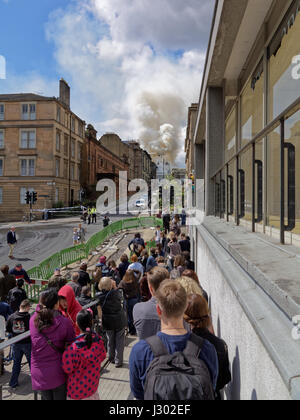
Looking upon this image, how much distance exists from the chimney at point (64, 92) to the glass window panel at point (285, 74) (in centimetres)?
5227

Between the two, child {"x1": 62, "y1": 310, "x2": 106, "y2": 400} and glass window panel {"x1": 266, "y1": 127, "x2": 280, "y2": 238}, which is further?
child {"x1": 62, "y1": 310, "x2": 106, "y2": 400}

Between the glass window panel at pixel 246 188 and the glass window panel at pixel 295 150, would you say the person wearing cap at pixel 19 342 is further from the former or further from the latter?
the glass window panel at pixel 295 150

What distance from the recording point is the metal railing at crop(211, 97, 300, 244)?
258 cm

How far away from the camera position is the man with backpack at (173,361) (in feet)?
5.93

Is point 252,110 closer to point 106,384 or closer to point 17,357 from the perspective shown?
point 106,384

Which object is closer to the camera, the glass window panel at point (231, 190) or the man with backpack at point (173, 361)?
the man with backpack at point (173, 361)

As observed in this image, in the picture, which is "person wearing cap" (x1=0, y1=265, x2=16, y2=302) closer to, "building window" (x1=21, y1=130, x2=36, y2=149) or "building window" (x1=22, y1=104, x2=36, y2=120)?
"building window" (x1=21, y1=130, x2=36, y2=149)

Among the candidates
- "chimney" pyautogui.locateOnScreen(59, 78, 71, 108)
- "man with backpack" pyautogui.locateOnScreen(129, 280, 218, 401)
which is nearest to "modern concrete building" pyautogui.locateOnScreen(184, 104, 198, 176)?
"man with backpack" pyautogui.locateOnScreen(129, 280, 218, 401)

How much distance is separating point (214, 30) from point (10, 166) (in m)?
45.1

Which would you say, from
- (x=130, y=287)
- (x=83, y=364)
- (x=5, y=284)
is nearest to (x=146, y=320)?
(x=83, y=364)

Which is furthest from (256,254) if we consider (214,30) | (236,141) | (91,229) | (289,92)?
(91,229)

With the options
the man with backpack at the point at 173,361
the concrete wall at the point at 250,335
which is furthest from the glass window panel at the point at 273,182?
the man with backpack at the point at 173,361

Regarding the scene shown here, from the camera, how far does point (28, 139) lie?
4603 centimetres

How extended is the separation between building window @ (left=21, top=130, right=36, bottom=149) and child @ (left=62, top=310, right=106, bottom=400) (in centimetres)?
4635
